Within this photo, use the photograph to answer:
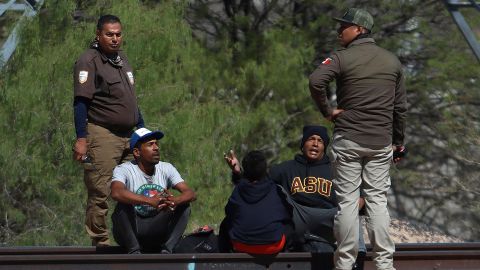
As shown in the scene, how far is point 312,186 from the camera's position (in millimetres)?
6918

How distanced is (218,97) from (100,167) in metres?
5.30

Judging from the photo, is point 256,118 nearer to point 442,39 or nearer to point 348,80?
point 442,39

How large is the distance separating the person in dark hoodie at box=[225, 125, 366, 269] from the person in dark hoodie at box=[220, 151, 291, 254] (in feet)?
0.35

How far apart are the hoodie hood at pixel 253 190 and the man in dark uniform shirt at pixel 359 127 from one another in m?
0.54

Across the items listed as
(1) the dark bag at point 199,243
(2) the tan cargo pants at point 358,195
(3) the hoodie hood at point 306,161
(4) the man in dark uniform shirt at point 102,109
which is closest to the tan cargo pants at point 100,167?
(4) the man in dark uniform shirt at point 102,109

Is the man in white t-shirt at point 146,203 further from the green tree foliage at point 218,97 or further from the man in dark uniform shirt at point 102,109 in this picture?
the green tree foliage at point 218,97

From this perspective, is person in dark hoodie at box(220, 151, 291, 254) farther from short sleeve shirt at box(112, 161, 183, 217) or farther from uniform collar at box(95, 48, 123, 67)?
uniform collar at box(95, 48, 123, 67)

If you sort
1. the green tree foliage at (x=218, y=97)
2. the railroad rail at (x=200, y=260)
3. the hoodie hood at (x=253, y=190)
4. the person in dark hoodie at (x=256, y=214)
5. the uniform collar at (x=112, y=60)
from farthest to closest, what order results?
the green tree foliage at (x=218, y=97) < the uniform collar at (x=112, y=60) < the hoodie hood at (x=253, y=190) < the person in dark hoodie at (x=256, y=214) < the railroad rail at (x=200, y=260)

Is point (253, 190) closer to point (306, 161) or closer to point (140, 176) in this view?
point (306, 161)

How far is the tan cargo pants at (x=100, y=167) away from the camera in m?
7.19

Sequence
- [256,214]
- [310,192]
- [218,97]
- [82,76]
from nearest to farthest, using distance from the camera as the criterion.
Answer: [256,214] < [310,192] < [82,76] < [218,97]

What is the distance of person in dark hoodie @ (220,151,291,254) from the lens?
21.3 feet

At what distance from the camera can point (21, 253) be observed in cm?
690

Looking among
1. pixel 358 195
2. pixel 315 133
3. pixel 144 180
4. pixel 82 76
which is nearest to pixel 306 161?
pixel 315 133
